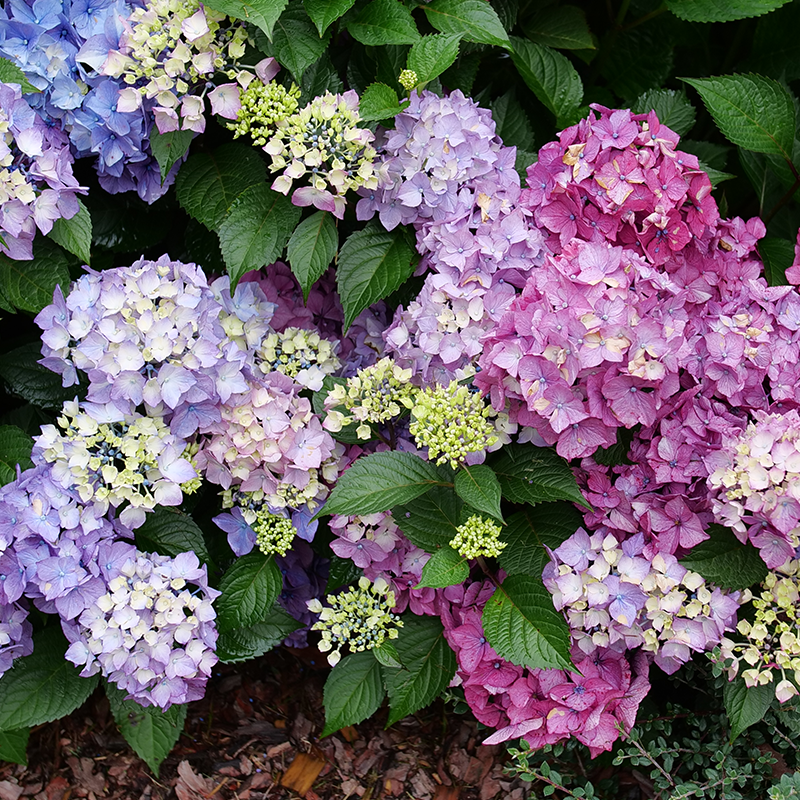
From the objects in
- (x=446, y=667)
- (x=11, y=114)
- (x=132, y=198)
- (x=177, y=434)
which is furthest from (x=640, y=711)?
(x=11, y=114)

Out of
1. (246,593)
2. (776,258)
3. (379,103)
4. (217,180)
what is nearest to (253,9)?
(379,103)

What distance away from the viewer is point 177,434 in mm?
1824

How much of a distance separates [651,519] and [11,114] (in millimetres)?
1500

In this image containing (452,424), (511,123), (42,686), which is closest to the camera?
(452,424)

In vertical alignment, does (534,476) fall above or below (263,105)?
below

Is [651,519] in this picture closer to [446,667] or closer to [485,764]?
[446,667]

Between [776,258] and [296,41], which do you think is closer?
[296,41]

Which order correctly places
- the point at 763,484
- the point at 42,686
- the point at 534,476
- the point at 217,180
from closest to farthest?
1. the point at 763,484
2. the point at 534,476
3. the point at 42,686
4. the point at 217,180

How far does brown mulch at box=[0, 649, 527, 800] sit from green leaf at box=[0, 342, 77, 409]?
0.80m

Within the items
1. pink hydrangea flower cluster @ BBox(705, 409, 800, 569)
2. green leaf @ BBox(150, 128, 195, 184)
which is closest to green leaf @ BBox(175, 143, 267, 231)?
green leaf @ BBox(150, 128, 195, 184)

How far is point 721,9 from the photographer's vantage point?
212 cm

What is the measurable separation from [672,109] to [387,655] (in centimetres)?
148

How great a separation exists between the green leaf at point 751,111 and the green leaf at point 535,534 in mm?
934

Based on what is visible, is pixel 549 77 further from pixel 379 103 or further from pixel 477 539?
pixel 477 539
